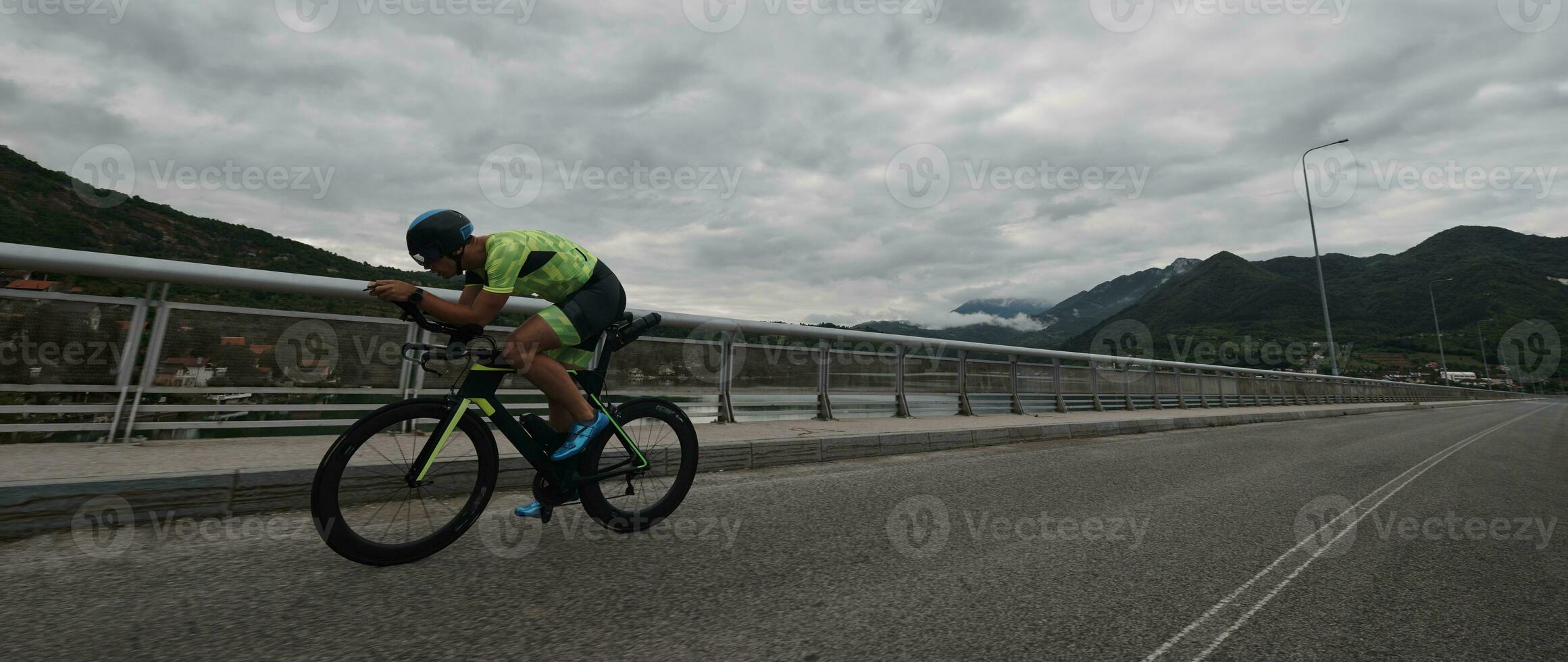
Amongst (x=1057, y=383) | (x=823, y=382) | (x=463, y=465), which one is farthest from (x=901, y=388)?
(x=463, y=465)

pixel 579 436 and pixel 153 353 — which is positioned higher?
pixel 153 353

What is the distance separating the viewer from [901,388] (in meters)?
9.43

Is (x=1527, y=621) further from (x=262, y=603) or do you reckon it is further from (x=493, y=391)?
(x=262, y=603)

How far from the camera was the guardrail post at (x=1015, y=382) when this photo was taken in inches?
466

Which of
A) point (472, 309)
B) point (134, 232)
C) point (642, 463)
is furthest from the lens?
point (134, 232)

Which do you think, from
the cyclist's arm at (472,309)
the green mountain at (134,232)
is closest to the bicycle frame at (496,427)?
the cyclist's arm at (472,309)

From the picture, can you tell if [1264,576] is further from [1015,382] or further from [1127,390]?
[1127,390]

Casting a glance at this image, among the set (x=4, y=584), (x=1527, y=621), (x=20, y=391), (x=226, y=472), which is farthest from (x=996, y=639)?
(x=20, y=391)

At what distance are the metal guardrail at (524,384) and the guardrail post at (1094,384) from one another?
41 millimetres

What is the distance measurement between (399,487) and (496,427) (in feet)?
1.42

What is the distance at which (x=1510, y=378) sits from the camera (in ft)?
384

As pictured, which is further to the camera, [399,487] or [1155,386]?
[1155,386]

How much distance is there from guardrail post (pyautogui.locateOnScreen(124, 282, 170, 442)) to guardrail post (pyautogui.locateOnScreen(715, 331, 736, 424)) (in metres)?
4.34

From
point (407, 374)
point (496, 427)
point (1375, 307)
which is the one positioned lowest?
point (496, 427)
